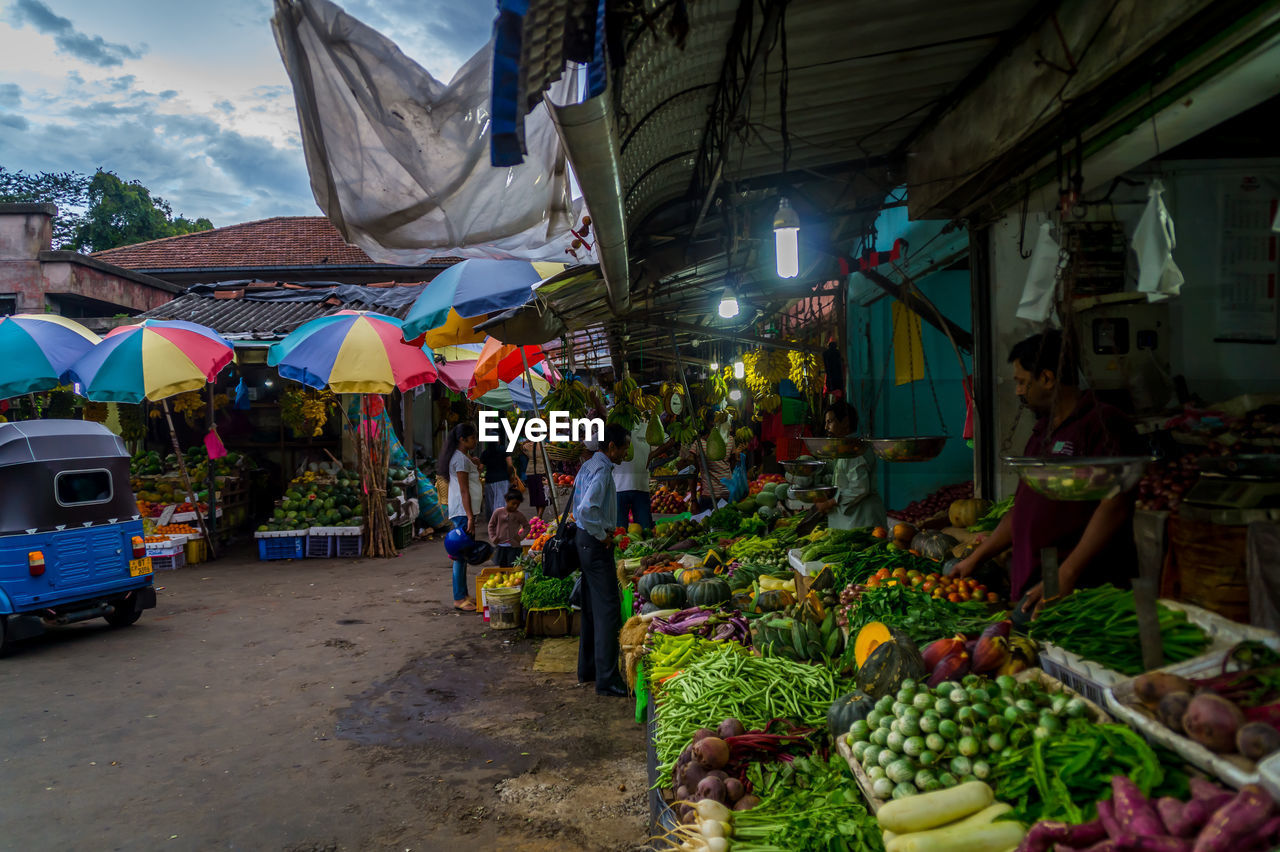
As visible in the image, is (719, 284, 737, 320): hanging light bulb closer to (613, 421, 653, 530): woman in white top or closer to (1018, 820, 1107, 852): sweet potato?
(613, 421, 653, 530): woman in white top

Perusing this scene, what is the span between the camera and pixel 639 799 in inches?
169

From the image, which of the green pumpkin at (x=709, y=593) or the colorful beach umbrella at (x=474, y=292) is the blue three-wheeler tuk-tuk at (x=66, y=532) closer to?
the colorful beach umbrella at (x=474, y=292)

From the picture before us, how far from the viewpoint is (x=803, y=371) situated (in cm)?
1048

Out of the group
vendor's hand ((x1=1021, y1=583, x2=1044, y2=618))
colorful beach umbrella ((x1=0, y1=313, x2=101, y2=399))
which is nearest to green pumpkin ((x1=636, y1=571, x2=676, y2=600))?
vendor's hand ((x1=1021, y1=583, x2=1044, y2=618))

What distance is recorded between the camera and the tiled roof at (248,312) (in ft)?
44.5

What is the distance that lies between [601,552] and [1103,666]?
162 inches

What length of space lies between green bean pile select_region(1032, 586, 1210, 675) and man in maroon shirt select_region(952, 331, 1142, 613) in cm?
18

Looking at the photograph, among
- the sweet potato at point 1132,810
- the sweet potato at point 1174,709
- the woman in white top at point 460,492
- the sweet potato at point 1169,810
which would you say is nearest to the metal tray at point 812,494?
the sweet potato at point 1174,709

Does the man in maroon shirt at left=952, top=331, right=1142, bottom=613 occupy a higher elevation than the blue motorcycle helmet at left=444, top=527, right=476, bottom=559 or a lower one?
higher

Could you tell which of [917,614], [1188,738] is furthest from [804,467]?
[1188,738]

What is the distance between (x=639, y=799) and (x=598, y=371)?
11.8 m

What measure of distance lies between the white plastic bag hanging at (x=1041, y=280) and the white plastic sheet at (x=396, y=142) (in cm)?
218

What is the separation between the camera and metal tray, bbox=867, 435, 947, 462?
12.4 feet

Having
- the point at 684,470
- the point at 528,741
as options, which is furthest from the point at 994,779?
the point at 684,470
